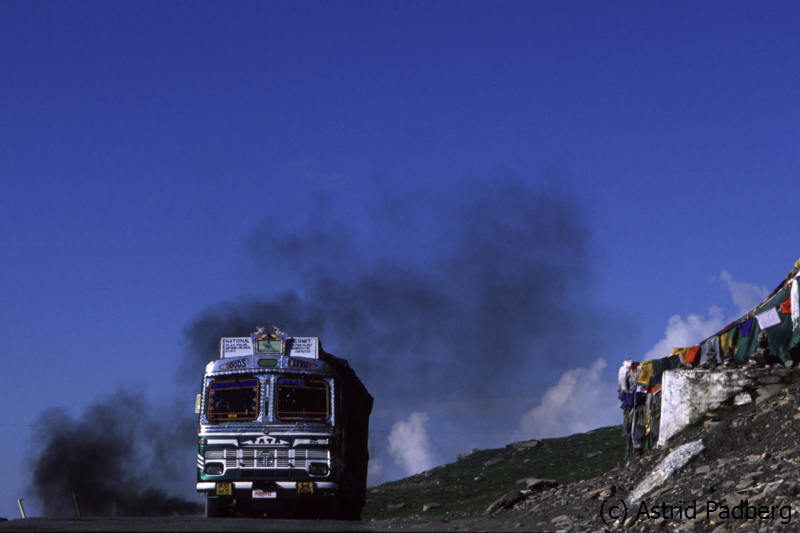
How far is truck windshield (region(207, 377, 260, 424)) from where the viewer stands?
18.0m

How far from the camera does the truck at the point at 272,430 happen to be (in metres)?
17.6

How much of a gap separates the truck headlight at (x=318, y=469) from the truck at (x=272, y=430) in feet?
0.07

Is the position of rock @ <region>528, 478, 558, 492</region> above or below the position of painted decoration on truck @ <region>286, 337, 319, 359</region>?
below

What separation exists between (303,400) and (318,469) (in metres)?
1.56

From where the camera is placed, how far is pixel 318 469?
58.0 feet

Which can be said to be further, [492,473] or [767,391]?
[492,473]

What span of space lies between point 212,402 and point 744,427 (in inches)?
436

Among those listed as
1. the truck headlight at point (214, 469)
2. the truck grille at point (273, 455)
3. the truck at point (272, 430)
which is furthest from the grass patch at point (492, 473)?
the truck headlight at point (214, 469)

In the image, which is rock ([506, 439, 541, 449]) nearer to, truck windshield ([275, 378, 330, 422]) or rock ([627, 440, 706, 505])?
truck windshield ([275, 378, 330, 422])

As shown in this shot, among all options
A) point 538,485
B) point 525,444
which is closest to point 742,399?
point 538,485

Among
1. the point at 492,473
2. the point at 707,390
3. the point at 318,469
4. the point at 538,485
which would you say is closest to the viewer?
the point at 318,469

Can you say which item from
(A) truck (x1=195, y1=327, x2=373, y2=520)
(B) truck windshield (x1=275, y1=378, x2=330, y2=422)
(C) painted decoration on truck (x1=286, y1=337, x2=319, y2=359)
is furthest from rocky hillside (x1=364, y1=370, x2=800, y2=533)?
(C) painted decoration on truck (x1=286, y1=337, x2=319, y2=359)

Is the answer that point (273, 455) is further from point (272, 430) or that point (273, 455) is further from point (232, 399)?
point (232, 399)

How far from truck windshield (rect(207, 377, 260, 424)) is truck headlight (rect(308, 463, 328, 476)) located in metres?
1.69
